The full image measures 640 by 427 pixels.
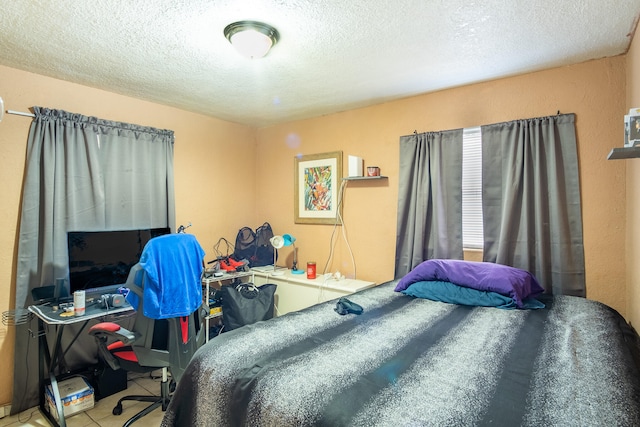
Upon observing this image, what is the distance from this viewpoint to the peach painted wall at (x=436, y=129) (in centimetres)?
241

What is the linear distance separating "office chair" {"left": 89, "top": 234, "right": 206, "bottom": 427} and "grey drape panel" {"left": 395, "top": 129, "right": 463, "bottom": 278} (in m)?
1.88

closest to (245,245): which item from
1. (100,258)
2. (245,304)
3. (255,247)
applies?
(255,247)

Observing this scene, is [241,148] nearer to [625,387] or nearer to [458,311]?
[458,311]

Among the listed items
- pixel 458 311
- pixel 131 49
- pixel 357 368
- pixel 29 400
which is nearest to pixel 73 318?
pixel 29 400

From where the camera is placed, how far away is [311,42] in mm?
2201

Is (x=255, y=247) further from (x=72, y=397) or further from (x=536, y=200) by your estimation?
(x=536, y=200)

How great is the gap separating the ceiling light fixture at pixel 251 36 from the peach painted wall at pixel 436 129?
1.66 m

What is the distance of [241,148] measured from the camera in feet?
14.4

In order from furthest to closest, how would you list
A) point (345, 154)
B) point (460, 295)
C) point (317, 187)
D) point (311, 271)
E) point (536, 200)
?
point (317, 187), point (345, 154), point (311, 271), point (536, 200), point (460, 295)

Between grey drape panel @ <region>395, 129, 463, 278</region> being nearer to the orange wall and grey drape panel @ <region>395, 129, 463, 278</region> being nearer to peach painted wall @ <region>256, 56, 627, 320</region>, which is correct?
peach painted wall @ <region>256, 56, 627, 320</region>

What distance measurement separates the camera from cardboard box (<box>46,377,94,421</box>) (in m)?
2.45

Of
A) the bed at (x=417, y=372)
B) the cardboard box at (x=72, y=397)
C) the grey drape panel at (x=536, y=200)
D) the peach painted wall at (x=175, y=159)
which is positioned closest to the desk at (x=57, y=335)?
the cardboard box at (x=72, y=397)

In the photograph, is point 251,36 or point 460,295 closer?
point 251,36

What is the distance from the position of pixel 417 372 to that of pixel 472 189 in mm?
2088
